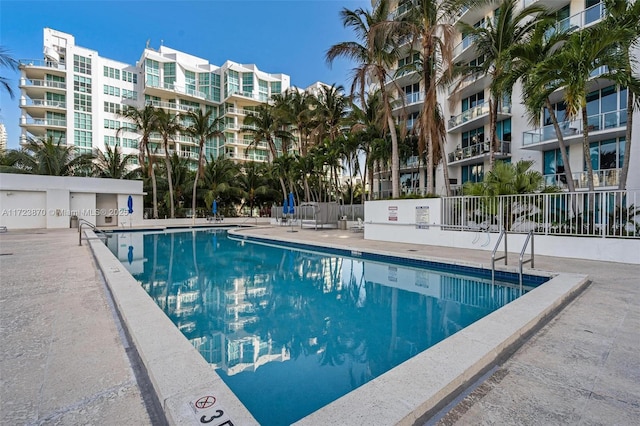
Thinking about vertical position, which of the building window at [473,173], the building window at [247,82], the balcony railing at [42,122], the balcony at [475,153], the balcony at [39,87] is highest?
the building window at [247,82]

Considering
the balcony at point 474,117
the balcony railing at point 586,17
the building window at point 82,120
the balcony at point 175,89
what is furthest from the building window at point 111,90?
the balcony railing at point 586,17

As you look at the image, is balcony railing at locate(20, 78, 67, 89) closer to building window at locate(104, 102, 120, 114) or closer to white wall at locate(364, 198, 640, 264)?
building window at locate(104, 102, 120, 114)

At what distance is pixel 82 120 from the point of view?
39281 mm

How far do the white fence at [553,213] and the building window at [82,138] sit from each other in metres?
44.1

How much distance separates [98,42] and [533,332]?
184 feet

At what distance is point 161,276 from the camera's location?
8.77 metres

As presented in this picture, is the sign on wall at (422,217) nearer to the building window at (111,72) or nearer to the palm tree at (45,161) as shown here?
the palm tree at (45,161)

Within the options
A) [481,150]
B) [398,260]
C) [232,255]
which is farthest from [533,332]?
[481,150]

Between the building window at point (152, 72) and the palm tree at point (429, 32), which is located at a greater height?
the building window at point (152, 72)

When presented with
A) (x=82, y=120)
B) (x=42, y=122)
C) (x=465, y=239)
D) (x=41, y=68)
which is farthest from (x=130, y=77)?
(x=465, y=239)

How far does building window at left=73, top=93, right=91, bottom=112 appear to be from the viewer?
38.8m

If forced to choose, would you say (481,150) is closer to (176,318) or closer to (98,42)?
(176,318)

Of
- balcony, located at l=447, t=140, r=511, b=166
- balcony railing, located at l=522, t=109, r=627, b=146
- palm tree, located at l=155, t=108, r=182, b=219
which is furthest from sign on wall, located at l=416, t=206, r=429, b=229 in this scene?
palm tree, located at l=155, t=108, r=182, b=219

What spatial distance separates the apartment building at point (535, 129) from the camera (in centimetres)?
1482
